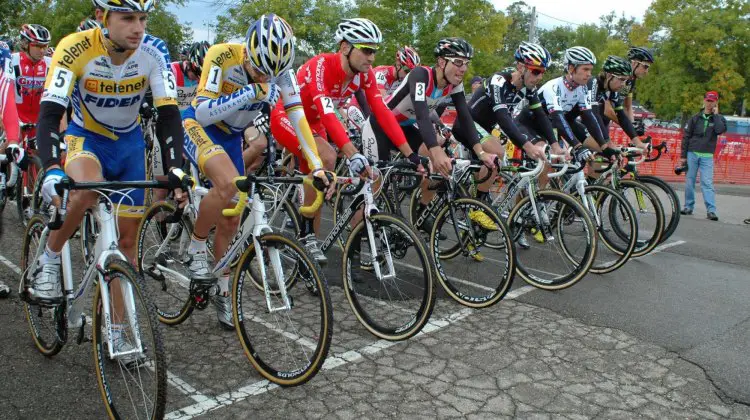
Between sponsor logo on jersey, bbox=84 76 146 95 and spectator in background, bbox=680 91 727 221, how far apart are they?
1039cm

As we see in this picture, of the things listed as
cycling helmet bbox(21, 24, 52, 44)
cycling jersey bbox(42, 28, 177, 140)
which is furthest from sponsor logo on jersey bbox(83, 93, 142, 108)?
cycling helmet bbox(21, 24, 52, 44)

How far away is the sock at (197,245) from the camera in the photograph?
4.44m

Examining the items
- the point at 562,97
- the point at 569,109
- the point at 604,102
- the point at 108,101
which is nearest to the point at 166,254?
the point at 108,101

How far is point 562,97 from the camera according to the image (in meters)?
7.61

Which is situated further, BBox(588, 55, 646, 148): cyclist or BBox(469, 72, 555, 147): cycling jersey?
BBox(588, 55, 646, 148): cyclist

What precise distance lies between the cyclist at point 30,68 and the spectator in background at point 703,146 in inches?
421

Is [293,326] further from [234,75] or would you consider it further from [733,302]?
[733,302]

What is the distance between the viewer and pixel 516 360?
430cm

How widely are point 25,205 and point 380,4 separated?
2327 centimetres

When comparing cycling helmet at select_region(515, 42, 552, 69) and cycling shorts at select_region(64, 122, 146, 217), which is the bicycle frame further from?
cycling helmet at select_region(515, 42, 552, 69)

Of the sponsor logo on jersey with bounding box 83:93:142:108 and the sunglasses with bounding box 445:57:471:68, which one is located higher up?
the sunglasses with bounding box 445:57:471:68

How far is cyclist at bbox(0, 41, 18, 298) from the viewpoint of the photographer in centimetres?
503

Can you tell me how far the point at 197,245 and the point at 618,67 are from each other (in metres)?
5.90

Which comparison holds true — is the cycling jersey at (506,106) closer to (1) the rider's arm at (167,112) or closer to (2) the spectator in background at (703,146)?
(1) the rider's arm at (167,112)
